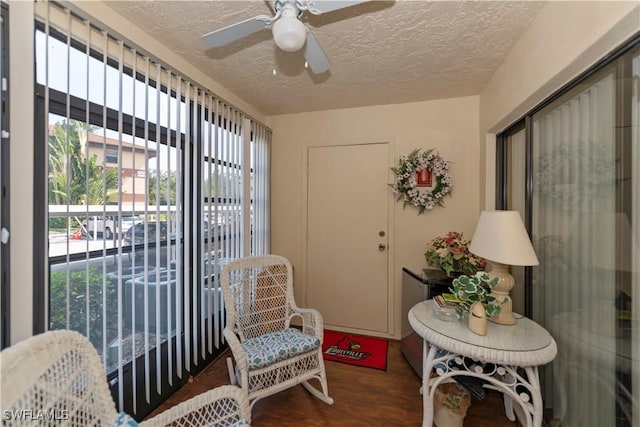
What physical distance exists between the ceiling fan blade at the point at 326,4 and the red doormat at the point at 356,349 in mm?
2448

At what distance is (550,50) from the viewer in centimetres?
136

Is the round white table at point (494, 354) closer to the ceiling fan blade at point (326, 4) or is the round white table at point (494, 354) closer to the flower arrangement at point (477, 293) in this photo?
the flower arrangement at point (477, 293)

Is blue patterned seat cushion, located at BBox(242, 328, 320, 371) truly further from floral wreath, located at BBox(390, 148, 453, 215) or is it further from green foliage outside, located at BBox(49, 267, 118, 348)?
floral wreath, located at BBox(390, 148, 453, 215)

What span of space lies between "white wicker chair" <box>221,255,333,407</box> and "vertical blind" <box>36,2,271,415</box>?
12.3 inches

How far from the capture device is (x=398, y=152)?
109 inches

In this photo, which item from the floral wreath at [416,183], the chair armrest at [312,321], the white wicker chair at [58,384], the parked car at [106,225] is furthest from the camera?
the floral wreath at [416,183]

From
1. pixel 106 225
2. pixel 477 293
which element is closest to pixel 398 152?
pixel 477 293

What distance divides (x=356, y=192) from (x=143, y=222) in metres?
1.95

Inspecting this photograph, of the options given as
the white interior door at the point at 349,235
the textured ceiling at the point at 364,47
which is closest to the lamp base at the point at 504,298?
the white interior door at the point at 349,235

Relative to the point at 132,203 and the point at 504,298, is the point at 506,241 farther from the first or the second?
the point at 132,203

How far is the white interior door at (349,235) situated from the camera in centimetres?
283

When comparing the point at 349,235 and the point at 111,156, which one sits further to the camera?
the point at 349,235

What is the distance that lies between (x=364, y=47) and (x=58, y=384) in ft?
7.23

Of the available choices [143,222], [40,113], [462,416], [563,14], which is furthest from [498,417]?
[40,113]
